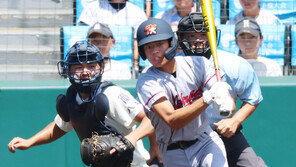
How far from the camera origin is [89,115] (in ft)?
10.2

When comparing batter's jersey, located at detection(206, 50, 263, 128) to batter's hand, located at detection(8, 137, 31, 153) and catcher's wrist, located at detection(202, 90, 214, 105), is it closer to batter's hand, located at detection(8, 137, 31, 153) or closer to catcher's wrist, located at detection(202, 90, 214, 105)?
catcher's wrist, located at detection(202, 90, 214, 105)

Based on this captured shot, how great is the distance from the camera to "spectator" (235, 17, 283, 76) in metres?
5.14

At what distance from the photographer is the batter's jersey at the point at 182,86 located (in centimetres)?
320

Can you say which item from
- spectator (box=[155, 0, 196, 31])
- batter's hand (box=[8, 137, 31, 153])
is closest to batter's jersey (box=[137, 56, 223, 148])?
batter's hand (box=[8, 137, 31, 153])

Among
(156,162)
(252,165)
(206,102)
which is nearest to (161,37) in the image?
(206,102)

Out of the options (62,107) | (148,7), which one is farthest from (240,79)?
(148,7)

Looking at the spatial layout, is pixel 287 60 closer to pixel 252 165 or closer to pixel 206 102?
pixel 252 165

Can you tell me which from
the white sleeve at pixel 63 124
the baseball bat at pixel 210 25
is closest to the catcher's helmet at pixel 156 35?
the baseball bat at pixel 210 25

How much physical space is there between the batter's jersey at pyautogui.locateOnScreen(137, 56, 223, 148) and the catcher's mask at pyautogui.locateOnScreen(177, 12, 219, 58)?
0.37 metres

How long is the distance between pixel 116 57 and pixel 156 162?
184cm

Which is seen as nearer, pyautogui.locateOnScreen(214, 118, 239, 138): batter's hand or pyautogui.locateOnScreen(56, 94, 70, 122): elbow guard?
pyautogui.locateOnScreen(214, 118, 239, 138): batter's hand

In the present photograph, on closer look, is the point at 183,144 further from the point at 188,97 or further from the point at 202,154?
the point at 188,97

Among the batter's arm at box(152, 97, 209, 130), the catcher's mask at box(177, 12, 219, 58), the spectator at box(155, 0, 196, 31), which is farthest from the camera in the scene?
the spectator at box(155, 0, 196, 31)

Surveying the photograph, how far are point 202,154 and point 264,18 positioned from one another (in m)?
2.88
